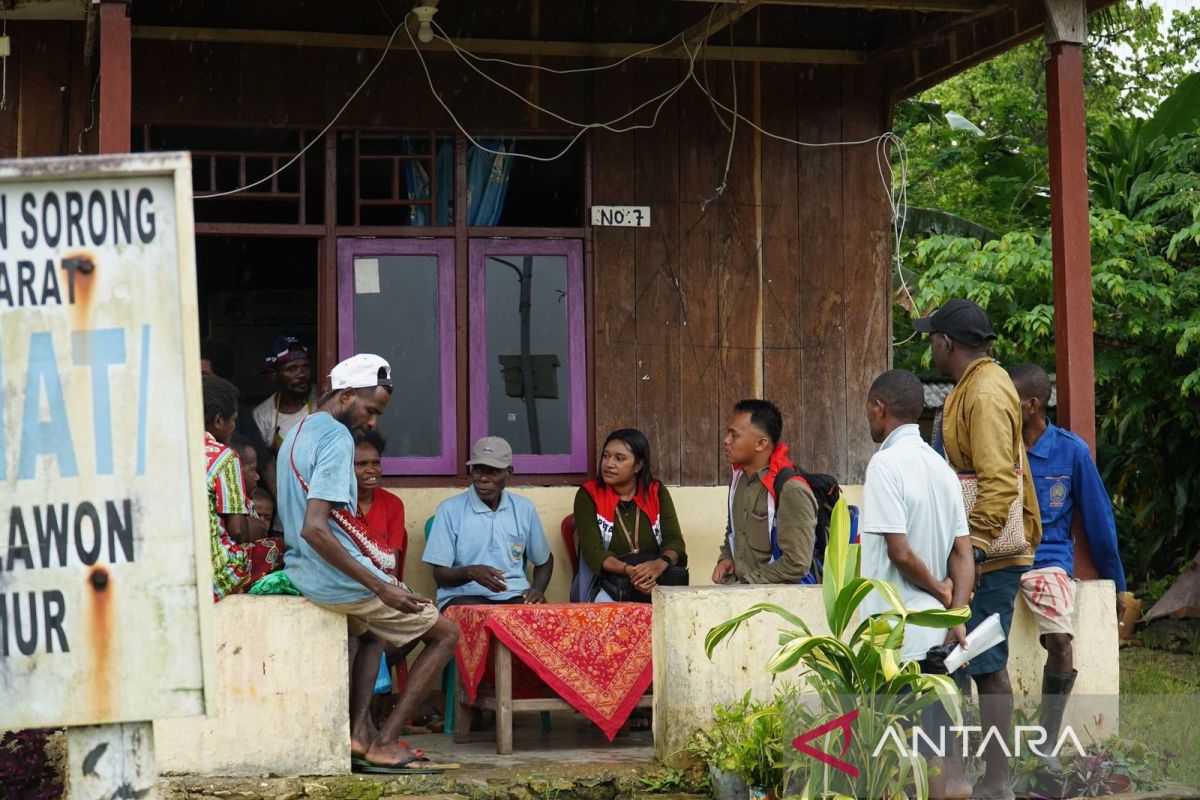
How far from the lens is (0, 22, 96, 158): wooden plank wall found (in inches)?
302

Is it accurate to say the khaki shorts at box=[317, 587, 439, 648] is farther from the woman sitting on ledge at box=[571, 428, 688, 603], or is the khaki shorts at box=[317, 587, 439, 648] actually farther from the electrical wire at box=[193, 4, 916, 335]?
the electrical wire at box=[193, 4, 916, 335]

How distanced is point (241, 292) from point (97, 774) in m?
9.47

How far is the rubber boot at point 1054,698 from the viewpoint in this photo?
6430mm

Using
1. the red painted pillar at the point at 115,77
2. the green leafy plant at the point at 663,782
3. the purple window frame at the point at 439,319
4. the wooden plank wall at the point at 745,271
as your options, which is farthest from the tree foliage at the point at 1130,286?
the red painted pillar at the point at 115,77

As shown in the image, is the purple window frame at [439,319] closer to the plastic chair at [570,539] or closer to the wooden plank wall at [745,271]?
the plastic chair at [570,539]

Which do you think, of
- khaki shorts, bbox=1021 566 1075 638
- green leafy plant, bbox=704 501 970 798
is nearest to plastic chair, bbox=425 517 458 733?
green leafy plant, bbox=704 501 970 798

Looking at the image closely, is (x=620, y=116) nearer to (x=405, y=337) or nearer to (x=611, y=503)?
(x=405, y=337)

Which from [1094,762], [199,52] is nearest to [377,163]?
[199,52]

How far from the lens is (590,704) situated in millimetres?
6602

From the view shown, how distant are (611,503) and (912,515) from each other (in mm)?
2862

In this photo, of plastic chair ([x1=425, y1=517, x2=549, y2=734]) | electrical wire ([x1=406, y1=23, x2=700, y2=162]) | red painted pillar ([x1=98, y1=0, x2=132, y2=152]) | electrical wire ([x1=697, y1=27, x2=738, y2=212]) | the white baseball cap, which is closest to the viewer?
the white baseball cap

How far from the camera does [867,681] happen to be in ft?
16.6

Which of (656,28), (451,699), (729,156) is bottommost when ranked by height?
(451,699)

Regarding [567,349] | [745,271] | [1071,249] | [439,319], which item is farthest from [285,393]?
[1071,249]
